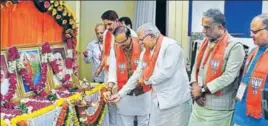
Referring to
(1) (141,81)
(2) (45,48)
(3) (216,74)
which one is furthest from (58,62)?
(3) (216,74)

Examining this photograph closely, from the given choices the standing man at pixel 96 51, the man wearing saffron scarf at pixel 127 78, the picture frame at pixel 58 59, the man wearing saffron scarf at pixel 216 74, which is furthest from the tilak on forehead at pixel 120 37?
the standing man at pixel 96 51

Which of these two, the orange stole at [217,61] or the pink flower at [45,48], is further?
the pink flower at [45,48]

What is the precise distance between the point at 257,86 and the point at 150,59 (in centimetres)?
102

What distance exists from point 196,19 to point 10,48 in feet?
9.60

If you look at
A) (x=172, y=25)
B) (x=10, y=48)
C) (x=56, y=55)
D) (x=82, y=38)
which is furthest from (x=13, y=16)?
(x=172, y=25)

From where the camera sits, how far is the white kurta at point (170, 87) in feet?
9.41

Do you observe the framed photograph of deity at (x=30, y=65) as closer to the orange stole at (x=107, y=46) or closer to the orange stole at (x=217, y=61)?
the orange stole at (x=107, y=46)

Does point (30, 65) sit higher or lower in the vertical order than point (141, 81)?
higher

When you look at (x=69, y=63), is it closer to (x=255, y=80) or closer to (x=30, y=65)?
(x=30, y=65)

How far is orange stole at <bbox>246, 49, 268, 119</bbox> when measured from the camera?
2186mm

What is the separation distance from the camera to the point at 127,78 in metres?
3.54

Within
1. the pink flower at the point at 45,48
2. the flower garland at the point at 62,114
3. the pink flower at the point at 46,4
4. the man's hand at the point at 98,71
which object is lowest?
the flower garland at the point at 62,114

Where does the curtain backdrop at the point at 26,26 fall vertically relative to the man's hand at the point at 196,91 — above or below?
above

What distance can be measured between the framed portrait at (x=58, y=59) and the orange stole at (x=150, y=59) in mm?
1053
